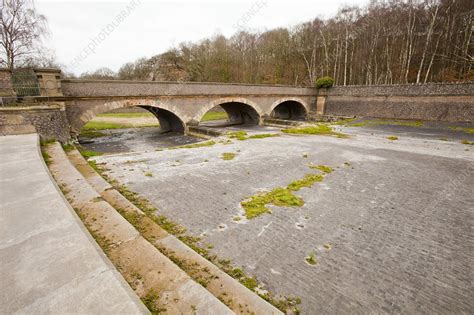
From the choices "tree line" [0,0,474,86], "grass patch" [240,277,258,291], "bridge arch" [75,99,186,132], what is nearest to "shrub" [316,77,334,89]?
"tree line" [0,0,474,86]

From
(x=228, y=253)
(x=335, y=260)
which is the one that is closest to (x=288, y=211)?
(x=335, y=260)

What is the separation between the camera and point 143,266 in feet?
8.75

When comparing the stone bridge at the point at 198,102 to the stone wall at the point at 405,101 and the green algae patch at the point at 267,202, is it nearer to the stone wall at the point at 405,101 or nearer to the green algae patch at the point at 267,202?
the stone wall at the point at 405,101

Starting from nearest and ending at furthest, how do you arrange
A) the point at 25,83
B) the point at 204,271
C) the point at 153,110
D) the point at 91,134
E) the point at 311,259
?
1. the point at 204,271
2. the point at 311,259
3. the point at 25,83
4. the point at 91,134
5. the point at 153,110

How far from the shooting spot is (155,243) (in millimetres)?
3455

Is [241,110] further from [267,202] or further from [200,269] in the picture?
[200,269]

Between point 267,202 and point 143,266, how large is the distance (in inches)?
126

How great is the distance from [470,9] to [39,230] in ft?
119

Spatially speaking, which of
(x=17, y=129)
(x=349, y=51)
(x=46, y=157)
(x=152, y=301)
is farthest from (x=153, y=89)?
(x=349, y=51)

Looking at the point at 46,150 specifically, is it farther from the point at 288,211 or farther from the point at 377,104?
the point at 377,104

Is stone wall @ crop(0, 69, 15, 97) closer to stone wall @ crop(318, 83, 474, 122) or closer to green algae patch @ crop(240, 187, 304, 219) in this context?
green algae patch @ crop(240, 187, 304, 219)

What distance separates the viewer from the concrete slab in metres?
1.71

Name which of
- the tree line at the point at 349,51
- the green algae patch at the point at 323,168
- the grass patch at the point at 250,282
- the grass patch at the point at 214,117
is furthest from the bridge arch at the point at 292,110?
the grass patch at the point at 250,282

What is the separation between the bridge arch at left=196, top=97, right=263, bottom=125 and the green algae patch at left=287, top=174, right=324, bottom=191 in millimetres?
13012
